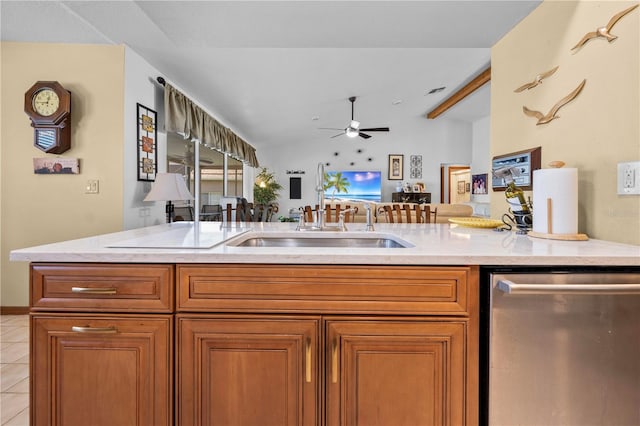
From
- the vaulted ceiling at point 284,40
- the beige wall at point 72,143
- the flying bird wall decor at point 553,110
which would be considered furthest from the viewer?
the beige wall at point 72,143

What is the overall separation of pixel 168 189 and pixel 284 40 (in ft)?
4.75

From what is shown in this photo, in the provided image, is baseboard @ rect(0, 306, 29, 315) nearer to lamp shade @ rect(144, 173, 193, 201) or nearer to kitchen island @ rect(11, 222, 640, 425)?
lamp shade @ rect(144, 173, 193, 201)

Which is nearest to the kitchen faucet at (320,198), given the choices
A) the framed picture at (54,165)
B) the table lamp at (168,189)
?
the table lamp at (168,189)

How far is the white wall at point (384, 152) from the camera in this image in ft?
30.0

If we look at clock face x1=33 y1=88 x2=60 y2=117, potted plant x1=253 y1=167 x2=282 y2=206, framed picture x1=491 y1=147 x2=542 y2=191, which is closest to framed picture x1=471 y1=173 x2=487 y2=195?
potted plant x1=253 y1=167 x2=282 y2=206

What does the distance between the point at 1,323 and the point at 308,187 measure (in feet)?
23.5

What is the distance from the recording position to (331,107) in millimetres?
6312

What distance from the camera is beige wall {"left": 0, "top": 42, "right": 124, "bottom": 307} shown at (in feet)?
9.07

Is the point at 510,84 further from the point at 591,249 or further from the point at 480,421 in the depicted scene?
the point at 480,421

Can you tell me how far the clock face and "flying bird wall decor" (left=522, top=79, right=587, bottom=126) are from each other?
335cm

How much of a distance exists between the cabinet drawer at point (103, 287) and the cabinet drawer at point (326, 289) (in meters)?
0.06

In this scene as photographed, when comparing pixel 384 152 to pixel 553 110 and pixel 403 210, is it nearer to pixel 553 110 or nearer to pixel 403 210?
pixel 403 210

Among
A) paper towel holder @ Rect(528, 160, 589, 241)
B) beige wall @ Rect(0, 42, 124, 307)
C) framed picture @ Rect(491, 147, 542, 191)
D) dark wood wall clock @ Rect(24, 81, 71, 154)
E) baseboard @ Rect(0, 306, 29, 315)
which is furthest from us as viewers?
baseboard @ Rect(0, 306, 29, 315)

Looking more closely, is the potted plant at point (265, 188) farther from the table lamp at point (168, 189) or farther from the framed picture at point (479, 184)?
the table lamp at point (168, 189)
